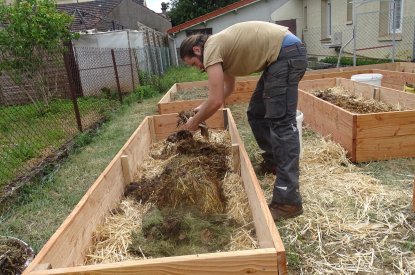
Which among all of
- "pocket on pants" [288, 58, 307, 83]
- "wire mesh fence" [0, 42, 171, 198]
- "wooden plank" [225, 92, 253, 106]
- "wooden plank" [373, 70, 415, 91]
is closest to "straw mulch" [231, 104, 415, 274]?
"pocket on pants" [288, 58, 307, 83]

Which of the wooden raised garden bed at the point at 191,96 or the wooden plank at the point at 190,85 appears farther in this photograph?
the wooden plank at the point at 190,85

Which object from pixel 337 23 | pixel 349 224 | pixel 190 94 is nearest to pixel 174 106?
pixel 190 94

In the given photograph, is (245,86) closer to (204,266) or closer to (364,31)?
(204,266)

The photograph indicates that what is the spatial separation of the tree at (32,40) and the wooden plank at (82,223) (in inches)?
277

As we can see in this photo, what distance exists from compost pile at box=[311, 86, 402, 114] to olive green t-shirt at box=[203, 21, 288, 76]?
2.95m

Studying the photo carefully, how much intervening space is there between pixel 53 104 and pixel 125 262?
911cm

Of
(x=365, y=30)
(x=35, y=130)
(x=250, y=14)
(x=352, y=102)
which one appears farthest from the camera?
(x=250, y=14)

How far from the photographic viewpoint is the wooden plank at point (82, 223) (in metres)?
1.96

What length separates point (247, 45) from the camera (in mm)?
2930

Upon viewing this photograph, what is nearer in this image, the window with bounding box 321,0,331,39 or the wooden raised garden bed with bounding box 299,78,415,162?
the wooden raised garden bed with bounding box 299,78,415,162

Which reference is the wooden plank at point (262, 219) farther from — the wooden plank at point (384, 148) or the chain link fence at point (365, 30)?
the chain link fence at point (365, 30)

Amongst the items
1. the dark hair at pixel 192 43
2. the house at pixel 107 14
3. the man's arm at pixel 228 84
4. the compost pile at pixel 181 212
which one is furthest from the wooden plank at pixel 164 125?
the house at pixel 107 14

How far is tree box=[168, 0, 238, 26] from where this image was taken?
31.5 m

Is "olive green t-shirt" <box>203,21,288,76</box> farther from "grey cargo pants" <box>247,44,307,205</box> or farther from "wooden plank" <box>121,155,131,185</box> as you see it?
"wooden plank" <box>121,155,131,185</box>
